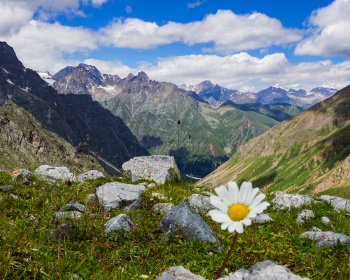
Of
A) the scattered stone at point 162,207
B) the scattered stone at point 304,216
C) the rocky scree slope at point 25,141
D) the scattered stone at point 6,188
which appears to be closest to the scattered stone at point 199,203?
the scattered stone at point 162,207

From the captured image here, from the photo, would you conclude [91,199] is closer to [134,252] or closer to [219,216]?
[134,252]

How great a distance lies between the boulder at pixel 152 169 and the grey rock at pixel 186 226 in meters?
7.45

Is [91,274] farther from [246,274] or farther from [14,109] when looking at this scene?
[14,109]

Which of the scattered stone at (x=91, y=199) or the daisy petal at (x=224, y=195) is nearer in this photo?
the daisy petal at (x=224, y=195)

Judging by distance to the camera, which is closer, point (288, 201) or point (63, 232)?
point (63, 232)

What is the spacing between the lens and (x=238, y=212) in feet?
8.11

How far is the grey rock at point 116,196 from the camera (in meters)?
8.79

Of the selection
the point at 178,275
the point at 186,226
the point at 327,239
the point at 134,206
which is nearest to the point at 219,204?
the point at 178,275

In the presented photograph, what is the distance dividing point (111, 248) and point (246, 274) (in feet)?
11.6

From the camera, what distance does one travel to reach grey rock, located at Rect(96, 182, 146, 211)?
8791 mm

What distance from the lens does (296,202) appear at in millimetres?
11523

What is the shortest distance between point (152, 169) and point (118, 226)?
9633mm

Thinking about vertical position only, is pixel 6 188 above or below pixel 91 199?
above

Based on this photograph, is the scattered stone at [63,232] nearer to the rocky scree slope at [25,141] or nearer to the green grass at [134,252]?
the green grass at [134,252]
